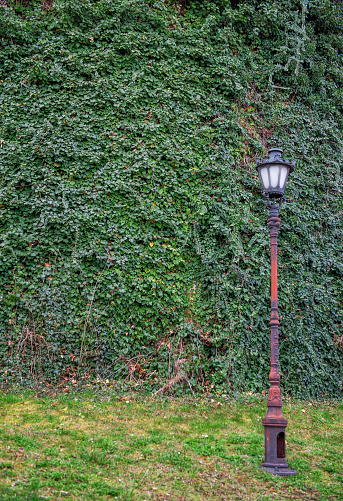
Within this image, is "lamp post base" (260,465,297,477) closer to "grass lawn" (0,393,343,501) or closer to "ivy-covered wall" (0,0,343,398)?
"grass lawn" (0,393,343,501)

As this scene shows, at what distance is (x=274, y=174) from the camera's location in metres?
5.18

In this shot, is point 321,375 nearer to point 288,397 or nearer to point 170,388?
point 288,397

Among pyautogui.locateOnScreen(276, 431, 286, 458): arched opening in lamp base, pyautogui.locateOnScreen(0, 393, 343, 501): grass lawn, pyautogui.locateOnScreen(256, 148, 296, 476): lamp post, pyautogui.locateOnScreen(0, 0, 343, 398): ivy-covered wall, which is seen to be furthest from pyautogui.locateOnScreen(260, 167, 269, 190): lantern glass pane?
pyautogui.locateOnScreen(0, 393, 343, 501): grass lawn

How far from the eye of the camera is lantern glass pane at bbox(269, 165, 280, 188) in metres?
5.17

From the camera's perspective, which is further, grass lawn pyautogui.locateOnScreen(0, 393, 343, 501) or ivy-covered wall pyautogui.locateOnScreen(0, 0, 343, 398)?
ivy-covered wall pyautogui.locateOnScreen(0, 0, 343, 398)

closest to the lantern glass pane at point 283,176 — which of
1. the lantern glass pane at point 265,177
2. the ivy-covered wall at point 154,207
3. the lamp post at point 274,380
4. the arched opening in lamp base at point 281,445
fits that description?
the lamp post at point 274,380

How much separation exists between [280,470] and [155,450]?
1365mm

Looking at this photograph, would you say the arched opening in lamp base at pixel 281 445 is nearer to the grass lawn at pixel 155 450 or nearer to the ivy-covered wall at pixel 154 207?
the grass lawn at pixel 155 450

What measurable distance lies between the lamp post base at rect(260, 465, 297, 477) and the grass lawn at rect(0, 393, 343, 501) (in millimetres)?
83

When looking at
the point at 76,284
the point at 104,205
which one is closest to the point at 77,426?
the point at 76,284

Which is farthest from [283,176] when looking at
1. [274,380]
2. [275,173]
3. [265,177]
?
[274,380]

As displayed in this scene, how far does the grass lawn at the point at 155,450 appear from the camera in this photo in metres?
3.95

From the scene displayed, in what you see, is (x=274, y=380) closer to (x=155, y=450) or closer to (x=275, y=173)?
(x=155, y=450)

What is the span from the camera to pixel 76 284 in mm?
6922
